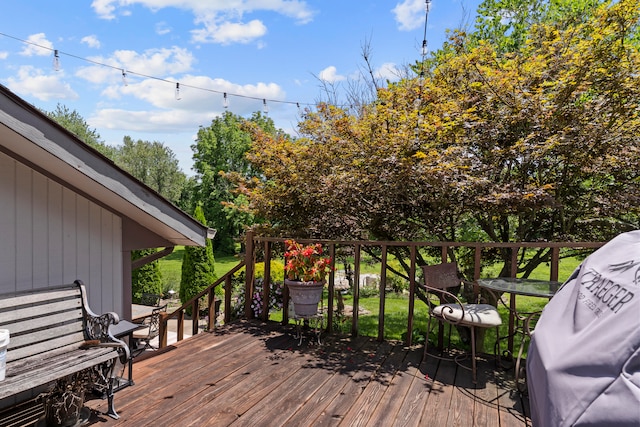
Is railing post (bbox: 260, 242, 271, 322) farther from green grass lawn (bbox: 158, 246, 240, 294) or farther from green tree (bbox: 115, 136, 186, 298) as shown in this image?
green tree (bbox: 115, 136, 186, 298)

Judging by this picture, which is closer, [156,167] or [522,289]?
[522,289]

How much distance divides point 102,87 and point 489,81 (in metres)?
10.5

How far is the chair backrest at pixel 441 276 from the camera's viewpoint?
11.6 feet

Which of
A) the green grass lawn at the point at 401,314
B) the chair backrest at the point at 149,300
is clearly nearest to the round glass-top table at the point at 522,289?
the green grass lawn at the point at 401,314

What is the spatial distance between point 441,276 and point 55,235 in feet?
11.0

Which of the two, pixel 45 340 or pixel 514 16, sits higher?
pixel 514 16

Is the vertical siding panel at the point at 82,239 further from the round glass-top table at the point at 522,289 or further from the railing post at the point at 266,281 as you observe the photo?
the round glass-top table at the point at 522,289

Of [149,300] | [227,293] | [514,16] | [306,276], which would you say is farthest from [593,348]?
[514,16]

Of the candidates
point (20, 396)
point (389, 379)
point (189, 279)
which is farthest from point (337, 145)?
point (189, 279)

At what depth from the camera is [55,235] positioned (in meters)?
2.89

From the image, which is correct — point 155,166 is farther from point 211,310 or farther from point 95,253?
point 95,253

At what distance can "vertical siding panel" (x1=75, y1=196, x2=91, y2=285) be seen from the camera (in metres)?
3.06

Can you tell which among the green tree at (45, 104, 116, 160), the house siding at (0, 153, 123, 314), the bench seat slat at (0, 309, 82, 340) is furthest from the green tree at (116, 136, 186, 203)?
the bench seat slat at (0, 309, 82, 340)

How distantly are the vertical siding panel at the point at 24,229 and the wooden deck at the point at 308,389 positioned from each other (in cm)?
106
